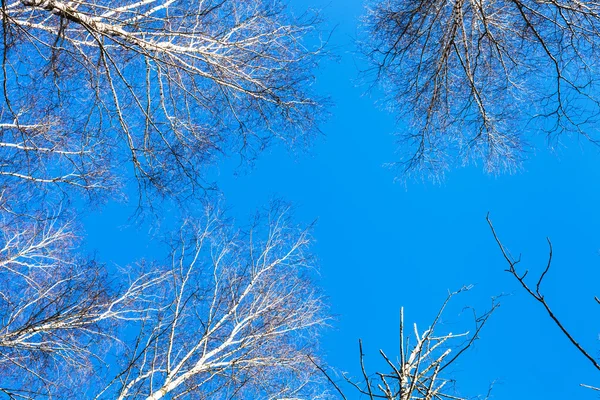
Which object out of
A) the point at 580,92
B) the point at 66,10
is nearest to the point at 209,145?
the point at 66,10

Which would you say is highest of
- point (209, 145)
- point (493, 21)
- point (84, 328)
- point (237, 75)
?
point (493, 21)

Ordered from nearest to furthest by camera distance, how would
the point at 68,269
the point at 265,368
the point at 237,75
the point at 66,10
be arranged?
the point at 66,10, the point at 237,75, the point at 265,368, the point at 68,269

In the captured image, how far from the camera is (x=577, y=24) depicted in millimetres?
4051

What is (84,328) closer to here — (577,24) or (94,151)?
(94,151)

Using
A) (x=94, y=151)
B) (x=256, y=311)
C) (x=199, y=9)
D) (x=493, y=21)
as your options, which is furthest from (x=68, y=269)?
(x=493, y=21)

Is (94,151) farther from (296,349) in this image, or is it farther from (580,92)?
(580,92)

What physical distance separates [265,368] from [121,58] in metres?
4.72

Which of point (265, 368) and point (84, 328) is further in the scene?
point (265, 368)

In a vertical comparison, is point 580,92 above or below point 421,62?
below

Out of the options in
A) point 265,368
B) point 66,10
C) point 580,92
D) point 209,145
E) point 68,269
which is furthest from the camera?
point 68,269

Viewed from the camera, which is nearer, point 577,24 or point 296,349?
point 577,24

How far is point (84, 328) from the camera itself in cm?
545

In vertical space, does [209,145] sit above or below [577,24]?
below

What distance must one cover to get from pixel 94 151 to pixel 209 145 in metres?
2.04
